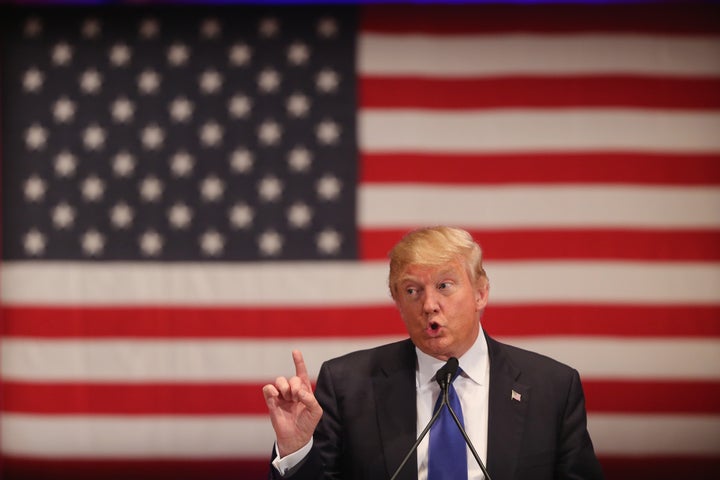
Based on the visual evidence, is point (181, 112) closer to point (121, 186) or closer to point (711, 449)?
point (121, 186)

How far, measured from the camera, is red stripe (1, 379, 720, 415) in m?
3.63

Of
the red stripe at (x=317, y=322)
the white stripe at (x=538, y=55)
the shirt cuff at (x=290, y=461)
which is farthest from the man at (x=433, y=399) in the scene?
the white stripe at (x=538, y=55)

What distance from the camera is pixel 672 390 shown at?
364 cm

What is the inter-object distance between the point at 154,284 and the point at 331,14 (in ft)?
4.78

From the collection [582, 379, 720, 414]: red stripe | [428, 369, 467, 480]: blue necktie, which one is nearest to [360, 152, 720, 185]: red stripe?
[582, 379, 720, 414]: red stripe

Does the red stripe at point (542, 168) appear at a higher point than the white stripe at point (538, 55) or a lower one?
lower

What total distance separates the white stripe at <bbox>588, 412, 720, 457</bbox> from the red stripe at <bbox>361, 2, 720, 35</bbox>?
168cm

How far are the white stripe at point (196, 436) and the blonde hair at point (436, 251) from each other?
184 cm

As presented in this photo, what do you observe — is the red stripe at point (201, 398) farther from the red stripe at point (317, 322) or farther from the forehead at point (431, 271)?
the forehead at point (431, 271)

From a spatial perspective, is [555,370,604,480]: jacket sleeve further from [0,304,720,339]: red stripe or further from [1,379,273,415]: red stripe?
[1,379,273,415]: red stripe

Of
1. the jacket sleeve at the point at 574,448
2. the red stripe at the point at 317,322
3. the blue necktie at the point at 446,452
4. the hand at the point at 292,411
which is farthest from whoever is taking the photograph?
the red stripe at the point at 317,322

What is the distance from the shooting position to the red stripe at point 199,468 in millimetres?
3650

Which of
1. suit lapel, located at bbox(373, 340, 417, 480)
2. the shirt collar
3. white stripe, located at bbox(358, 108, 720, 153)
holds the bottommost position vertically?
suit lapel, located at bbox(373, 340, 417, 480)

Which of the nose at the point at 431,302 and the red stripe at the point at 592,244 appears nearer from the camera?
the nose at the point at 431,302
